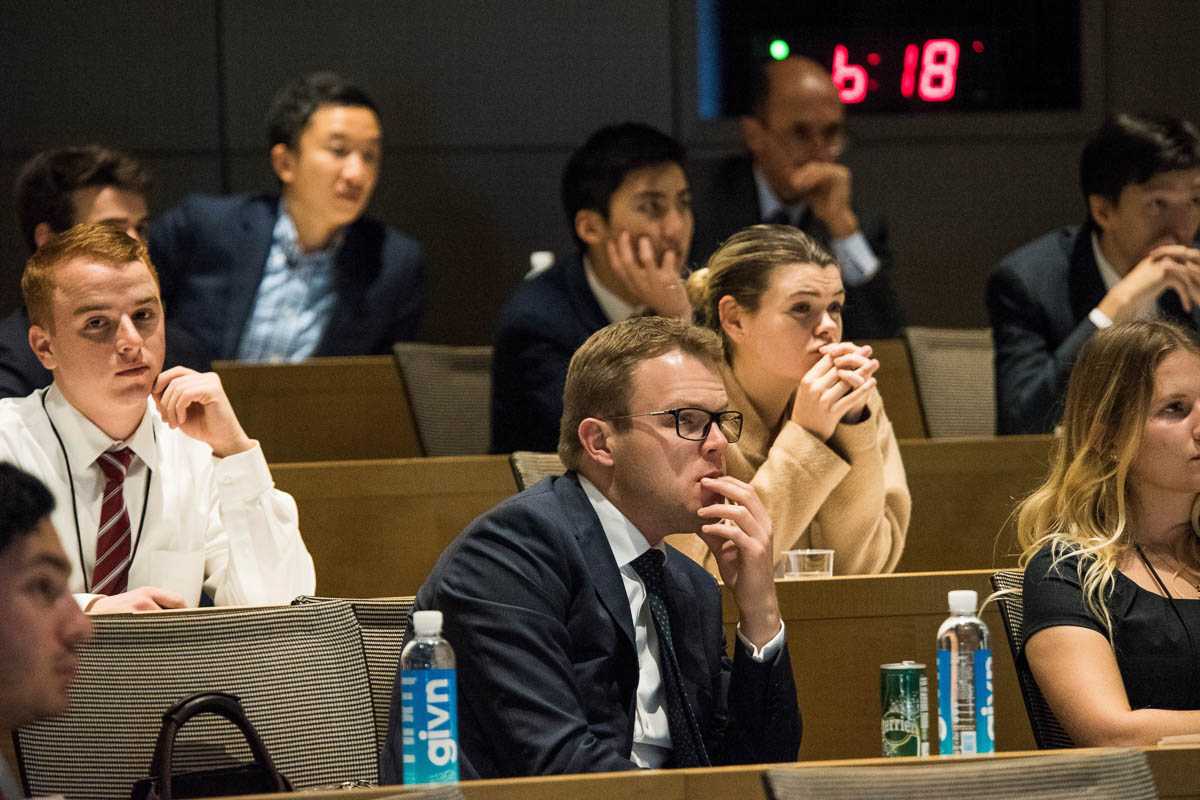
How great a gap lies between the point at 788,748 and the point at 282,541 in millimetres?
1066

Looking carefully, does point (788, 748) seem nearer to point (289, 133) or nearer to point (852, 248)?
point (852, 248)

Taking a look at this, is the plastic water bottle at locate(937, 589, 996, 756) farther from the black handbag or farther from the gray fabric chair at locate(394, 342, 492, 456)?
the gray fabric chair at locate(394, 342, 492, 456)

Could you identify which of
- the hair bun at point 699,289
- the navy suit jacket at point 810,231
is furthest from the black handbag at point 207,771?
the navy suit jacket at point 810,231

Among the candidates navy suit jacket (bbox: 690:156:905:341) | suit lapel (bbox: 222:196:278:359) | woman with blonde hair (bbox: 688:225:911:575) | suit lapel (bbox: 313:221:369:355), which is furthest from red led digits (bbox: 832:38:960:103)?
woman with blonde hair (bbox: 688:225:911:575)

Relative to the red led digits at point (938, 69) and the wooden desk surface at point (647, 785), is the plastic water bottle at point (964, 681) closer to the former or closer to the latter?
the wooden desk surface at point (647, 785)

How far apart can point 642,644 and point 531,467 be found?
2.37 ft

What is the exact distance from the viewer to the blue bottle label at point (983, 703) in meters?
2.21

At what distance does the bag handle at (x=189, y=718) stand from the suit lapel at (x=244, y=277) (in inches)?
113

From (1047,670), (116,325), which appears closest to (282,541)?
(116,325)

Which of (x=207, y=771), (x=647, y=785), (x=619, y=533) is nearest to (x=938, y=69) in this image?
(x=619, y=533)

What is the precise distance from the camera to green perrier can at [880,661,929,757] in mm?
2387

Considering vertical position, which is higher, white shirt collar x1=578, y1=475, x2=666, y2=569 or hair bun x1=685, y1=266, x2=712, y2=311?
hair bun x1=685, y1=266, x2=712, y2=311

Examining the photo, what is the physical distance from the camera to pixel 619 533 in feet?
7.76

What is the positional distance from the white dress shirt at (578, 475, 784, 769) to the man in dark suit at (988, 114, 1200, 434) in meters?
2.23
